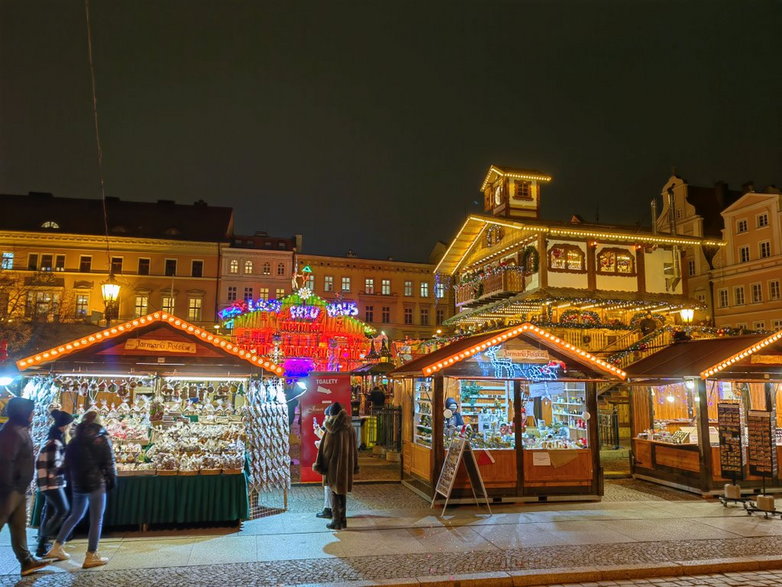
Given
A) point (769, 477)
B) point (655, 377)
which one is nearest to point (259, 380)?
point (655, 377)

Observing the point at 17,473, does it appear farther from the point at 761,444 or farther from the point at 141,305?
the point at 141,305

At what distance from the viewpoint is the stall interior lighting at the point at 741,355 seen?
12367mm

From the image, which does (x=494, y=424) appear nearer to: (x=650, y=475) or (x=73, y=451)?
(x=650, y=475)

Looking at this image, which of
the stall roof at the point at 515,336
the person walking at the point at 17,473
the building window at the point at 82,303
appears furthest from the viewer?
the building window at the point at 82,303

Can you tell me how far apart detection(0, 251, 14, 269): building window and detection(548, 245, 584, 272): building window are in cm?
4185

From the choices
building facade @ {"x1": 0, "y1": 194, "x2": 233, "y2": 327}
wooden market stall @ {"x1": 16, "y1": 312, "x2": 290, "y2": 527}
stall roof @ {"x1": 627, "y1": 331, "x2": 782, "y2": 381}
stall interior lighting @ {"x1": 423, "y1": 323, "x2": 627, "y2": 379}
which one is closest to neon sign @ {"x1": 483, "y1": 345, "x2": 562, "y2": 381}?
stall interior lighting @ {"x1": 423, "y1": 323, "x2": 627, "y2": 379}

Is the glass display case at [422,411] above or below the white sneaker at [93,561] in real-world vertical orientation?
above

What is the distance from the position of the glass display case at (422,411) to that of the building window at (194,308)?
3975 cm

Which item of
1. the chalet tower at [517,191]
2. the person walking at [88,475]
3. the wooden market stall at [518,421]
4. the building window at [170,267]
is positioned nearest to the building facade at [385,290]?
the building window at [170,267]

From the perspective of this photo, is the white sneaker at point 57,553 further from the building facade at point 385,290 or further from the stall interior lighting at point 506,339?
the building facade at point 385,290

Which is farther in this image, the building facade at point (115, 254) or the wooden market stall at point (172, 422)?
the building facade at point (115, 254)

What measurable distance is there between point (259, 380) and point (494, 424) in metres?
5.04

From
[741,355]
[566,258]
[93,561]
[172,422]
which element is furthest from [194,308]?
[93,561]

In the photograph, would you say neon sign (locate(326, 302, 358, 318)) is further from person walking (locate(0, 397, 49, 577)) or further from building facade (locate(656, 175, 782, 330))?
building facade (locate(656, 175, 782, 330))
